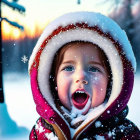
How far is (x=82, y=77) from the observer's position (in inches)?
87.1

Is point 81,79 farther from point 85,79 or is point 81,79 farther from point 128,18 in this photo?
point 128,18

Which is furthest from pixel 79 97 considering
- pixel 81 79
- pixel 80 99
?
pixel 81 79

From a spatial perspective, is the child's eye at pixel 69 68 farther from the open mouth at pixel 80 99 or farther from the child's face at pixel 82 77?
the open mouth at pixel 80 99

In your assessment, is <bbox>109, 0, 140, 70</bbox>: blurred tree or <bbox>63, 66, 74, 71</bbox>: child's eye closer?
<bbox>63, 66, 74, 71</bbox>: child's eye

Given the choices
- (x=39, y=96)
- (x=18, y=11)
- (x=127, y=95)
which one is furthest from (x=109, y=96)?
(x=18, y=11)

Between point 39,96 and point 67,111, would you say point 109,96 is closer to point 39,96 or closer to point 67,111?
point 67,111

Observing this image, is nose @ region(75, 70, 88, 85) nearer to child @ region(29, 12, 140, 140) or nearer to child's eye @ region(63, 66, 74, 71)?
child @ region(29, 12, 140, 140)

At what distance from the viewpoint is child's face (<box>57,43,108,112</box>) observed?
7.30 feet

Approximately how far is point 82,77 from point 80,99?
0.57ft

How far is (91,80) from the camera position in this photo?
2.25 m

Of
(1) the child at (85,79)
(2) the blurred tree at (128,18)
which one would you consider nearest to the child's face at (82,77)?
(1) the child at (85,79)

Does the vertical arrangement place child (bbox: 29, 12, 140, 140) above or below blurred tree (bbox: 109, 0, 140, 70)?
below

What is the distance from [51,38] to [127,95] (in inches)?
27.9

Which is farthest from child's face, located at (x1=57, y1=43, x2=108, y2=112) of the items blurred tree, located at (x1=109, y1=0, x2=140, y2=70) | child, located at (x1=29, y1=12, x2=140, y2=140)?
blurred tree, located at (x1=109, y1=0, x2=140, y2=70)
